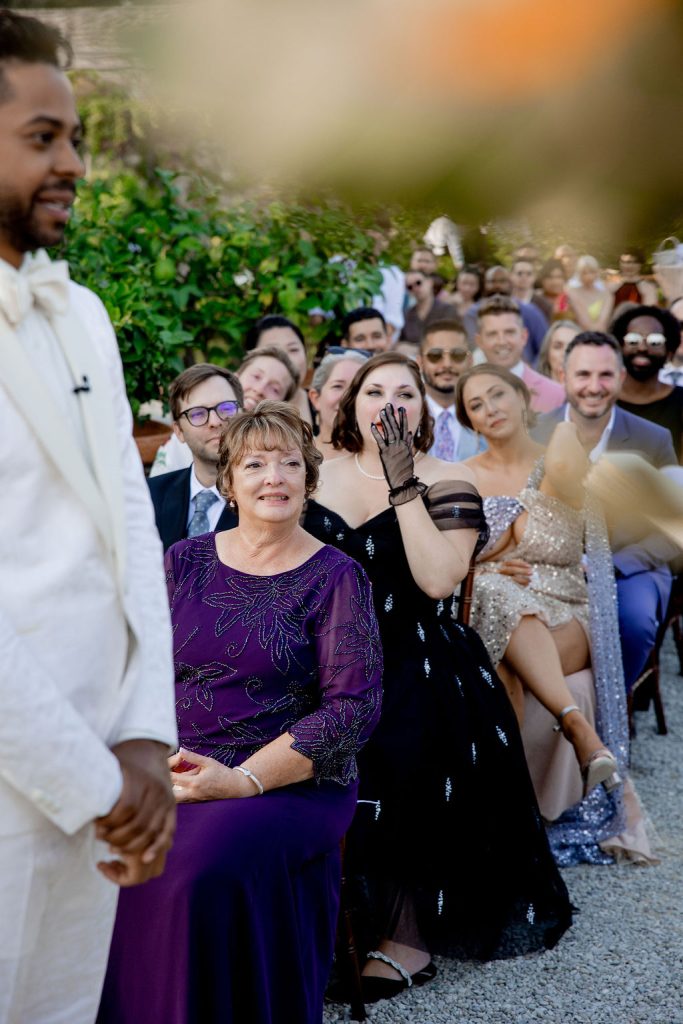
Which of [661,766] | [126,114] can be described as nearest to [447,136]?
[126,114]

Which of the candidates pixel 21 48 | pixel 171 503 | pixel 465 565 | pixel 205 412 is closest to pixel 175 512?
pixel 171 503

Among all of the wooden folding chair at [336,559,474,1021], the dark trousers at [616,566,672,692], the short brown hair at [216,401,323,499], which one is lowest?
the wooden folding chair at [336,559,474,1021]

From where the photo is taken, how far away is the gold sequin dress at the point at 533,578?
3436 millimetres

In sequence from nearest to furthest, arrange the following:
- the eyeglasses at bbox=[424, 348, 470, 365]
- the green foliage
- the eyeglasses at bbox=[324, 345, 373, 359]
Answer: the green foliage → the eyeglasses at bbox=[324, 345, 373, 359] → the eyeglasses at bbox=[424, 348, 470, 365]

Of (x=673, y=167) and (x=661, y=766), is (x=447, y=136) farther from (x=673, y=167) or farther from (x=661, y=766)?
(x=661, y=766)

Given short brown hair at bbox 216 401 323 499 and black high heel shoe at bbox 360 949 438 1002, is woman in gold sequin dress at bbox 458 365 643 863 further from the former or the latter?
short brown hair at bbox 216 401 323 499

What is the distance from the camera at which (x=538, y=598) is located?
11.7 ft

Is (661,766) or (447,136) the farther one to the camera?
(661,766)

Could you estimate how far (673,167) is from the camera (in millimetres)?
417

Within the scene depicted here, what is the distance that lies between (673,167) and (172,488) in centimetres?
297

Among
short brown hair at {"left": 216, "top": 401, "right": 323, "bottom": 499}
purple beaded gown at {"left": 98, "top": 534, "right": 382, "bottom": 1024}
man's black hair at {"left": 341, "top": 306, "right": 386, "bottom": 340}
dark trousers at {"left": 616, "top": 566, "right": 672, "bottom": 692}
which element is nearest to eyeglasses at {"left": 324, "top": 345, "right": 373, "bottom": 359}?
man's black hair at {"left": 341, "top": 306, "right": 386, "bottom": 340}

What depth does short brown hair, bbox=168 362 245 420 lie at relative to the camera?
3.36m

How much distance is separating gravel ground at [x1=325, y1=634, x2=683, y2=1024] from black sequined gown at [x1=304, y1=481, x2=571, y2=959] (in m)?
0.08

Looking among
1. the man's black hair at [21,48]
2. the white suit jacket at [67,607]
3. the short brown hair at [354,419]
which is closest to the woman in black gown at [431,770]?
the short brown hair at [354,419]
